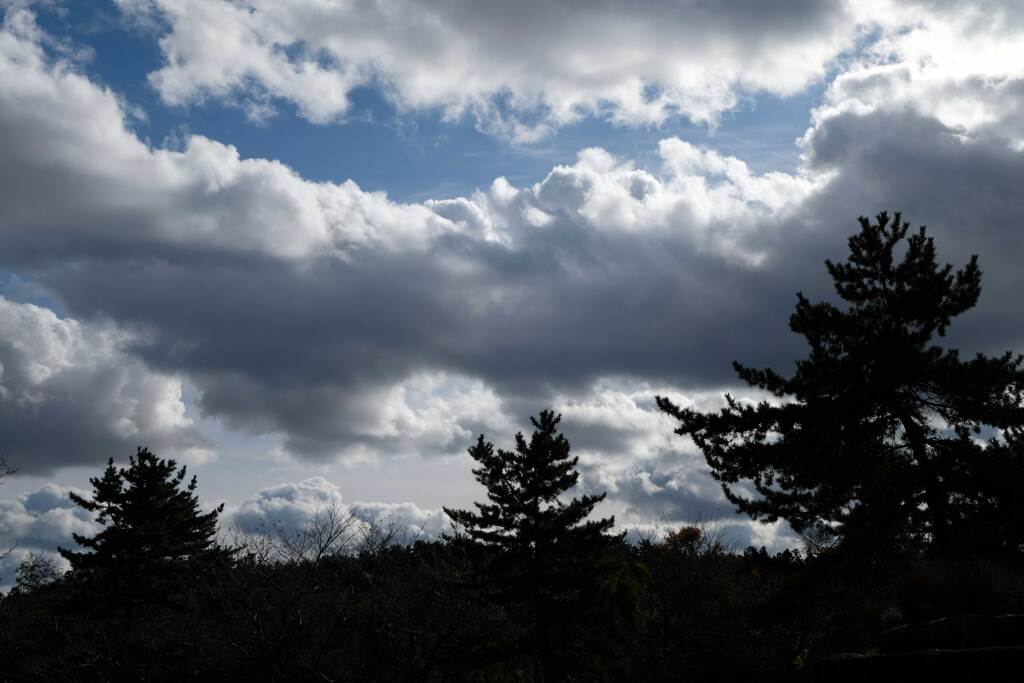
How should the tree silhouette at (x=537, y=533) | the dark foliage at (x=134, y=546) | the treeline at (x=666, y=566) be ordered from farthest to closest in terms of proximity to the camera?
the dark foliage at (x=134, y=546)
the tree silhouette at (x=537, y=533)
the treeline at (x=666, y=566)

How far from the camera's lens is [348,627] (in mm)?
45156

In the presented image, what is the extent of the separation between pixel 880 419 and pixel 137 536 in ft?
127

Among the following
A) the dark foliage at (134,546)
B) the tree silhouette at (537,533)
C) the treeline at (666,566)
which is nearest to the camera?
the treeline at (666,566)

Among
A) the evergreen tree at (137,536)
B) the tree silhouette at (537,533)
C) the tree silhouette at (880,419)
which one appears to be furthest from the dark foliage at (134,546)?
the tree silhouette at (880,419)

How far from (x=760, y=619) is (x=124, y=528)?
1414 inches

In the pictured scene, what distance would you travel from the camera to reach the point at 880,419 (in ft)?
77.9

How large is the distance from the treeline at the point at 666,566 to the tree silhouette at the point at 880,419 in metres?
0.06

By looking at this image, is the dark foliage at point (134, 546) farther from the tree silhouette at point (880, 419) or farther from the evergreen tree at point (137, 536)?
A: the tree silhouette at point (880, 419)

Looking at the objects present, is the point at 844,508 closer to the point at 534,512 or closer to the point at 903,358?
the point at 903,358

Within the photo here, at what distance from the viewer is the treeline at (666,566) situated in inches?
885

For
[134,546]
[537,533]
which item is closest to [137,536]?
[134,546]

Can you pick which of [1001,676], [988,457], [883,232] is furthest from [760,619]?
[1001,676]

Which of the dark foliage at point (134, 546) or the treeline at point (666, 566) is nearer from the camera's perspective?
the treeline at point (666, 566)

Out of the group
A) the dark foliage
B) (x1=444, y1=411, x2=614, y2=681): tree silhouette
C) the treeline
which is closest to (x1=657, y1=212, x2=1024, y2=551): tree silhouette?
the treeline
